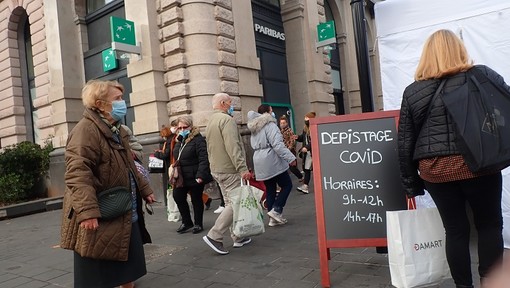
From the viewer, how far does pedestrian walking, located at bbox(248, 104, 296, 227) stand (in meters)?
5.45

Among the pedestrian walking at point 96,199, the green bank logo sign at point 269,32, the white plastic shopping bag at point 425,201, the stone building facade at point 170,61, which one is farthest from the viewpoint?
the green bank logo sign at point 269,32

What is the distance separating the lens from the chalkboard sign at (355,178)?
324 cm

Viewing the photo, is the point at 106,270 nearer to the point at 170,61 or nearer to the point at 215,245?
the point at 215,245

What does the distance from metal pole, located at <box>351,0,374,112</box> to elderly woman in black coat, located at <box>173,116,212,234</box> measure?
2.33m

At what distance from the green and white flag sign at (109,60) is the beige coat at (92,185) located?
26.5 ft

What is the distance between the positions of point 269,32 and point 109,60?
4.59 metres

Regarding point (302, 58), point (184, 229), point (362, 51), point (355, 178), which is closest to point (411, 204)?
point (355, 178)

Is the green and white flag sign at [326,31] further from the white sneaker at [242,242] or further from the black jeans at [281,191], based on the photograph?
the white sneaker at [242,242]

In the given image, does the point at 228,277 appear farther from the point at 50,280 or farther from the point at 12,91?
the point at 12,91

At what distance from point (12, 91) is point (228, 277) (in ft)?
44.6

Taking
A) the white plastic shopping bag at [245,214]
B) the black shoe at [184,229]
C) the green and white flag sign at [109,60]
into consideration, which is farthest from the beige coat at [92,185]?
the green and white flag sign at [109,60]

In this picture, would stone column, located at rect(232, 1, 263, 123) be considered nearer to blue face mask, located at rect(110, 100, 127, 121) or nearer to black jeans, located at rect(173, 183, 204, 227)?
black jeans, located at rect(173, 183, 204, 227)

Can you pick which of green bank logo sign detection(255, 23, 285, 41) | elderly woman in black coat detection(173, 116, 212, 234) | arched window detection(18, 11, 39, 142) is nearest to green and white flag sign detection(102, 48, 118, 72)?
green bank logo sign detection(255, 23, 285, 41)

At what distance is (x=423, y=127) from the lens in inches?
101
